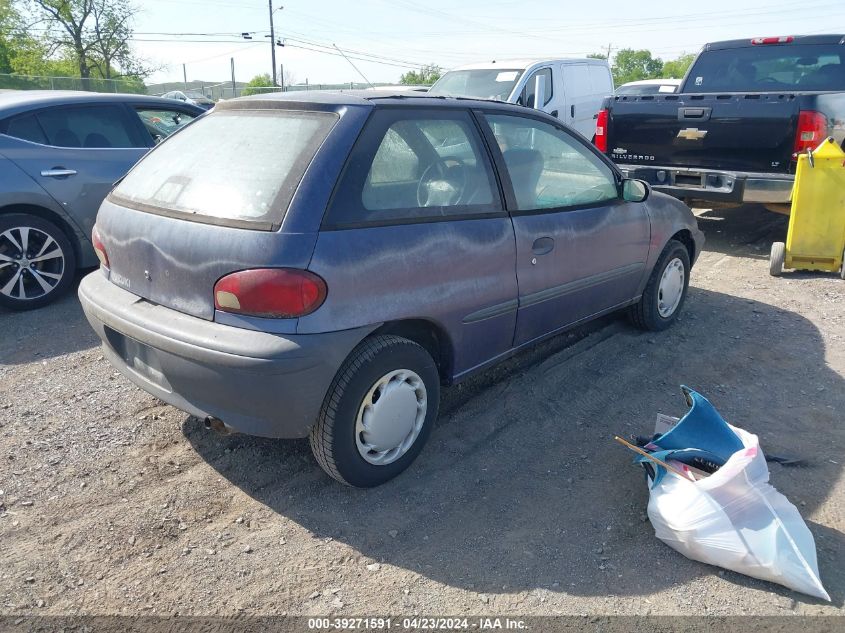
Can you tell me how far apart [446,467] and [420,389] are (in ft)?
1.49

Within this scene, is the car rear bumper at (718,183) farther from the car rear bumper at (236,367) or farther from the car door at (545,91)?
the car rear bumper at (236,367)

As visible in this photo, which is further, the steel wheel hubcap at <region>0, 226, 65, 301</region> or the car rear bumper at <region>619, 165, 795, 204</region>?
the car rear bumper at <region>619, 165, 795, 204</region>

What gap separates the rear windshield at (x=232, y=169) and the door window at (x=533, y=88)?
25.4ft

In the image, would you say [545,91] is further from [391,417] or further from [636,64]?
[636,64]

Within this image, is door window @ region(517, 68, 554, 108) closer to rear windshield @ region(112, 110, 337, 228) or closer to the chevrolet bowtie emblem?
the chevrolet bowtie emblem

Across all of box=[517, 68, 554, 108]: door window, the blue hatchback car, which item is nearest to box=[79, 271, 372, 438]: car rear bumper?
the blue hatchback car

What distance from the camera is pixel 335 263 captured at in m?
2.72

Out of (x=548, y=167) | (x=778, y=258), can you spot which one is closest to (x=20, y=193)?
(x=548, y=167)

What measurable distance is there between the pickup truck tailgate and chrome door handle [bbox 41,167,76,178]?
5.47 metres

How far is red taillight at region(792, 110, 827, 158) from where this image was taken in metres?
6.34

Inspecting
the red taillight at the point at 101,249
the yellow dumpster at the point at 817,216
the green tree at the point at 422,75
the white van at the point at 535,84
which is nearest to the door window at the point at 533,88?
the white van at the point at 535,84

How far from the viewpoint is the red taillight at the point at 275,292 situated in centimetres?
262

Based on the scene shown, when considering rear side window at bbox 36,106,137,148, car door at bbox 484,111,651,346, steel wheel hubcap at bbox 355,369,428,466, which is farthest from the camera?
rear side window at bbox 36,106,137,148

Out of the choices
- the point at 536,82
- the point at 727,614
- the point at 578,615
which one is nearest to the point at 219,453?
the point at 578,615
